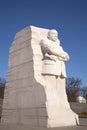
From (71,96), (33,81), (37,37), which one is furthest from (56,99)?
(71,96)

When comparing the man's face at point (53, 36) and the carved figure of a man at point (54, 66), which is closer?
the carved figure of a man at point (54, 66)

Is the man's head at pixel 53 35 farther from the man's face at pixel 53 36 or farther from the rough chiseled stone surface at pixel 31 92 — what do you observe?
the rough chiseled stone surface at pixel 31 92

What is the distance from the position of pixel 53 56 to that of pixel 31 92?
1894 millimetres

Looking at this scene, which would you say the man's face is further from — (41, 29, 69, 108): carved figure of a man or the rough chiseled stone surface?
the rough chiseled stone surface

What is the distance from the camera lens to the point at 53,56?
32.7 ft

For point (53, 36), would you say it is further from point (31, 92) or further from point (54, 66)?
point (31, 92)

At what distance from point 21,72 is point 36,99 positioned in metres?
1.86

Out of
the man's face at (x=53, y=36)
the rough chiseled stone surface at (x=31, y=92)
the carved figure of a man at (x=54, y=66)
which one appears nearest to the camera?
the rough chiseled stone surface at (x=31, y=92)

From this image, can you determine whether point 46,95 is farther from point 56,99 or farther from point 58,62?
point 58,62

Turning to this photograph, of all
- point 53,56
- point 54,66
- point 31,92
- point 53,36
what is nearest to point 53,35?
point 53,36

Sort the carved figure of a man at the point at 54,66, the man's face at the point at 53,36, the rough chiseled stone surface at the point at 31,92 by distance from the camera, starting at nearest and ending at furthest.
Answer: the rough chiseled stone surface at the point at 31,92 → the carved figure of a man at the point at 54,66 → the man's face at the point at 53,36

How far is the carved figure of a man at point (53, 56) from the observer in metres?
9.85

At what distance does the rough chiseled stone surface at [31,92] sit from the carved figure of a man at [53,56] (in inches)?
10.6

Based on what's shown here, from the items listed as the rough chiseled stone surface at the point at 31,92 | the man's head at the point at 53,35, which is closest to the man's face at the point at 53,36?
the man's head at the point at 53,35
